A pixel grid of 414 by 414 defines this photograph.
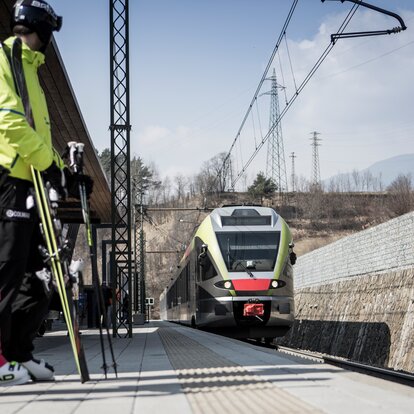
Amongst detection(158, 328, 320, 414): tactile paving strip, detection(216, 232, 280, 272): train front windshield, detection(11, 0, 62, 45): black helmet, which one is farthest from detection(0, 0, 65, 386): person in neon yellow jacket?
detection(216, 232, 280, 272): train front windshield

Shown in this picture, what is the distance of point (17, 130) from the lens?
187 inches

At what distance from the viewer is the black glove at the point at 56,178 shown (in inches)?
196

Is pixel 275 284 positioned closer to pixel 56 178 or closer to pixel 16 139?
pixel 56 178

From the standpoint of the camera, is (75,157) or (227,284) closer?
(75,157)

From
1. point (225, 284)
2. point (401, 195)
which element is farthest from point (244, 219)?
point (401, 195)

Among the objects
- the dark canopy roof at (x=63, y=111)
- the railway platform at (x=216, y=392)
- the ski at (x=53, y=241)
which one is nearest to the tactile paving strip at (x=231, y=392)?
the railway platform at (x=216, y=392)

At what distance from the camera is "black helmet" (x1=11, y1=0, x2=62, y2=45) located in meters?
5.06

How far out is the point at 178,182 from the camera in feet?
436

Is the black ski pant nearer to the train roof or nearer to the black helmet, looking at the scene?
the black helmet

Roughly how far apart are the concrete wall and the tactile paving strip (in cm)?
1118

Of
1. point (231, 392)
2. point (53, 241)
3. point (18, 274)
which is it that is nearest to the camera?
point (231, 392)

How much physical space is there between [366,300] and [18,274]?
61.4 ft

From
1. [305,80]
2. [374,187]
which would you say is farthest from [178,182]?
[305,80]

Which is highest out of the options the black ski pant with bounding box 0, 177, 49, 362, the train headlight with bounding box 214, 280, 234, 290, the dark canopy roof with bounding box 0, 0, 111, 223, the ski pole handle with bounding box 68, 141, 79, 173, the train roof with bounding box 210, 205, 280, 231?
the dark canopy roof with bounding box 0, 0, 111, 223
